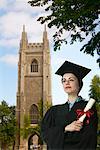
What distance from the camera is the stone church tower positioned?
73869mm

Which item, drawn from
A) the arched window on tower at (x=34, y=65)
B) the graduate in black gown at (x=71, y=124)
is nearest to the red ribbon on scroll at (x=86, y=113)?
the graduate in black gown at (x=71, y=124)

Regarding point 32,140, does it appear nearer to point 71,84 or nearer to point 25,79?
point 25,79

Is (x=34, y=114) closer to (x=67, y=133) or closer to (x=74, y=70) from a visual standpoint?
(x=74, y=70)

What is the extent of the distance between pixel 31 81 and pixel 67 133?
73799mm

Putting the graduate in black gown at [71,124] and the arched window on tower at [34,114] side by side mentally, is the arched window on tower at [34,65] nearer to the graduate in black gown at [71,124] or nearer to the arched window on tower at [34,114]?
the arched window on tower at [34,114]

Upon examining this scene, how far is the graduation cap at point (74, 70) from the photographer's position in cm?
446

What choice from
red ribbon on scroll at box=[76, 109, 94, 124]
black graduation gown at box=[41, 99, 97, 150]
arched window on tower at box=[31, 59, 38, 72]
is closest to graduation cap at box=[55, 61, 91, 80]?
black graduation gown at box=[41, 99, 97, 150]

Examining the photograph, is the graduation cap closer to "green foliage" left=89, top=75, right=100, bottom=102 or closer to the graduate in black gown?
the graduate in black gown

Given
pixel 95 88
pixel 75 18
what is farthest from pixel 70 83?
pixel 95 88

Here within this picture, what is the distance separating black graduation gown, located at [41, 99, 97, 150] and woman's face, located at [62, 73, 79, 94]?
0.17 meters

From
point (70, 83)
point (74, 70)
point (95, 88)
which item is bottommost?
point (70, 83)

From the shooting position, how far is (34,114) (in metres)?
75.3

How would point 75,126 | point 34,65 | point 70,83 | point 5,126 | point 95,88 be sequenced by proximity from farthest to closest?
1. point 34,65
2. point 5,126
3. point 95,88
4. point 70,83
5. point 75,126

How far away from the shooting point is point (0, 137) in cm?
5856
